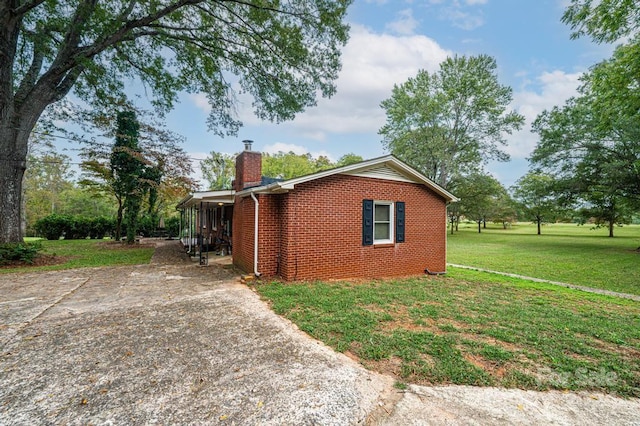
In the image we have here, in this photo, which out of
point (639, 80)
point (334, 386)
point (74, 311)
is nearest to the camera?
point (334, 386)

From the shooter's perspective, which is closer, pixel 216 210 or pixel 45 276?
pixel 45 276

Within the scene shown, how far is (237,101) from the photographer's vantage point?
41.3 ft

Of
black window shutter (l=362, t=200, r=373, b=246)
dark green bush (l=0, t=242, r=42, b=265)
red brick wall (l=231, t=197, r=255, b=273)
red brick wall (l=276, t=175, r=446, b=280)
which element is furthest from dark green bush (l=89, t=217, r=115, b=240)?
black window shutter (l=362, t=200, r=373, b=246)

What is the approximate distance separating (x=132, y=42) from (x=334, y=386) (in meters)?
14.4

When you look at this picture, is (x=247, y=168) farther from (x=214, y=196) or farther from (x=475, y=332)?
(x=475, y=332)

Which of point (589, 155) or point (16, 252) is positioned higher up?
point (589, 155)

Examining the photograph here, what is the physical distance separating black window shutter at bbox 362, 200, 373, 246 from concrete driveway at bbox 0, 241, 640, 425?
3.91 m

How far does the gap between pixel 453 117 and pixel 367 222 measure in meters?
23.2

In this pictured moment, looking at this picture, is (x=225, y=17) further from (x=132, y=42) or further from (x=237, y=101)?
(x=132, y=42)

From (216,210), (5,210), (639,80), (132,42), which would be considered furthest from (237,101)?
(639,80)

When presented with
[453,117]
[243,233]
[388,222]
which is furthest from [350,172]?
[453,117]

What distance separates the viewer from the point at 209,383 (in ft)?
8.77

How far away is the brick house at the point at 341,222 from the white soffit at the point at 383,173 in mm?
30

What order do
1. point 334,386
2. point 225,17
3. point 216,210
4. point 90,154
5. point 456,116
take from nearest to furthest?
point 334,386 → point 225,17 → point 216,210 → point 90,154 → point 456,116
